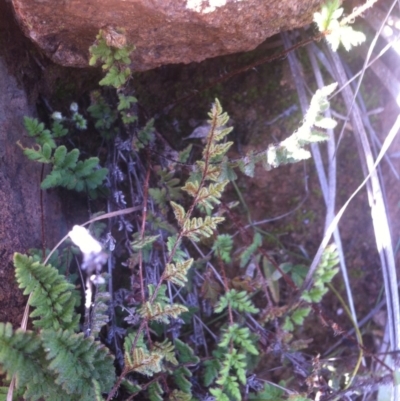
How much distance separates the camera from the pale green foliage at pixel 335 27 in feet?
6.01

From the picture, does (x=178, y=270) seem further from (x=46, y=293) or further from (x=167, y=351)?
(x=46, y=293)

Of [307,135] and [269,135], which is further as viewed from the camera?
[269,135]

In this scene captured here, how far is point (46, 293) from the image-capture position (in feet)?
5.55

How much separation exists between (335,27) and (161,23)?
25.7 inches

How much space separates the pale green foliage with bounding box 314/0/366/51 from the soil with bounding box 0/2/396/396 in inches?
16.1

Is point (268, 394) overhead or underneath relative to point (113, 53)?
underneath

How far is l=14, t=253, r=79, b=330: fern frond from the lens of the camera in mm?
1628

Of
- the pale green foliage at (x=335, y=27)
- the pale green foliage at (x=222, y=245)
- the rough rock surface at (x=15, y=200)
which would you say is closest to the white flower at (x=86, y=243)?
the rough rock surface at (x=15, y=200)

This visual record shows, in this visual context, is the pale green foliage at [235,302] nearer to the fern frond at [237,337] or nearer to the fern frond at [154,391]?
the fern frond at [237,337]

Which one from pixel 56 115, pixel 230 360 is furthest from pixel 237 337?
pixel 56 115

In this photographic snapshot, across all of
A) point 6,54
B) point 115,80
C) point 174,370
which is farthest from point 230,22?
point 174,370

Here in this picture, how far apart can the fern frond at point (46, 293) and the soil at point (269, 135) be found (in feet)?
1.97

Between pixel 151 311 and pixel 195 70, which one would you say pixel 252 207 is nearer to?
pixel 195 70

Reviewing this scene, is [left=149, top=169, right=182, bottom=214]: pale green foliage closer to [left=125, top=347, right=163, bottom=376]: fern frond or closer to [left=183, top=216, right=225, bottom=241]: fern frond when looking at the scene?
[left=183, top=216, right=225, bottom=241]: fern frond
